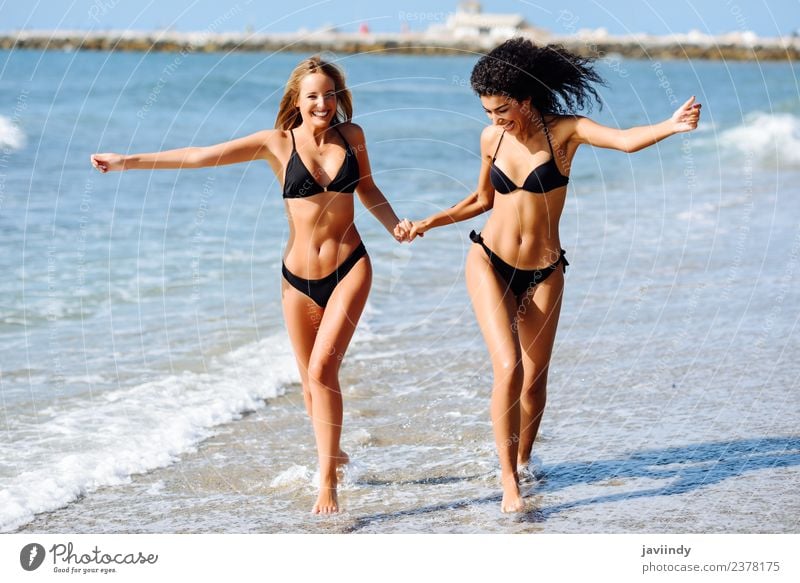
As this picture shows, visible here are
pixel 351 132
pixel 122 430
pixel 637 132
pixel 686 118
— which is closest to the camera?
pixel 686 118

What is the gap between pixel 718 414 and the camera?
28.0ft

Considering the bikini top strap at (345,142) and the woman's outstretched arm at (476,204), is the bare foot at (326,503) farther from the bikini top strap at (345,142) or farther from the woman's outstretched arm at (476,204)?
the bikini top strap at (345,142)

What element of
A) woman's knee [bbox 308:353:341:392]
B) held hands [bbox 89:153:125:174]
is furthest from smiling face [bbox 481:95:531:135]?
held hands [bbox 89:153:125:174]

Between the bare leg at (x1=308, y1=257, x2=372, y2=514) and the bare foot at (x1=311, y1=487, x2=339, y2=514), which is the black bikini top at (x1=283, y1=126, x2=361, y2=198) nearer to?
the bare leg at (x1=308, y1=257, x2=372, y2=514)

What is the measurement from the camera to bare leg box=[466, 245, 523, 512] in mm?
6730

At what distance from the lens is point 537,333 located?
7047 mm

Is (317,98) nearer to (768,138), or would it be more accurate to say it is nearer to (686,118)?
(686,118)

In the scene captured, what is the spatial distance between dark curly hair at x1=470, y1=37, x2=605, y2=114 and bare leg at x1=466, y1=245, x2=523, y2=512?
1.12 m

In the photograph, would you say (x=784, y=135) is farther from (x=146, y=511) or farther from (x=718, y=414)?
(x=146, y=511)

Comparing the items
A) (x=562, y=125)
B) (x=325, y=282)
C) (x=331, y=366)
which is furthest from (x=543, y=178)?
(x=331, y=366)

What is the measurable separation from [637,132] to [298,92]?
221 cm

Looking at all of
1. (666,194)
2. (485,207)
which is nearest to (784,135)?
(666,194)

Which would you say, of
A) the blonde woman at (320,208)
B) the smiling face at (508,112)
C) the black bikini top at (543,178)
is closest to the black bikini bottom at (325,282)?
the blonde woman at (320,208)
